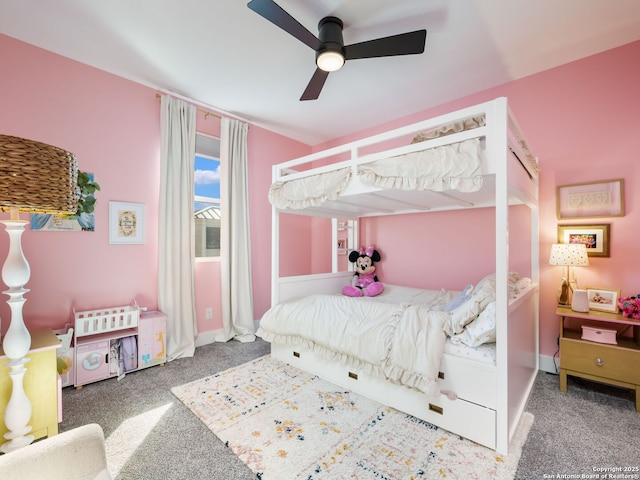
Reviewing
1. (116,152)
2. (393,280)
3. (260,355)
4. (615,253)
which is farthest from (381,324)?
(116,152)

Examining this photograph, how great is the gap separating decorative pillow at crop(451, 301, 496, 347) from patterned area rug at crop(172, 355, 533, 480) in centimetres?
57

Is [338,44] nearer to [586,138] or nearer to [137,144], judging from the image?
[137,144]

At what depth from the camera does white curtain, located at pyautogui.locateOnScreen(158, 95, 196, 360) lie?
9.52 feet

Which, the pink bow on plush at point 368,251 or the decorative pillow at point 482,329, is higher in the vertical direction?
the pink bow on plush at point 368,251

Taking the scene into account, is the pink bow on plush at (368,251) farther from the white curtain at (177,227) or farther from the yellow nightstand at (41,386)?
the yellow nightstand at (41,386)

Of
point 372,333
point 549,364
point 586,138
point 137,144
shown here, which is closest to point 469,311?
point 372,333

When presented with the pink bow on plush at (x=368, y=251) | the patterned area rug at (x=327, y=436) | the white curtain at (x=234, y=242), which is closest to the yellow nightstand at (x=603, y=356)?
the patterned area rug at (x=327, y=436)

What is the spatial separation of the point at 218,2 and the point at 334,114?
185cm

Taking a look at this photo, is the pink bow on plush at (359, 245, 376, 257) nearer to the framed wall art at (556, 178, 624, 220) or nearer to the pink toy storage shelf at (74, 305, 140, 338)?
the framed wall art at (556, 178, 624, 220)

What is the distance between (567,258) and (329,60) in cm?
238

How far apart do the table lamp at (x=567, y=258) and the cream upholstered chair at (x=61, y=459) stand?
9.84ft

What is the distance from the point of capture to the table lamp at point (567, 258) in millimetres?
2244

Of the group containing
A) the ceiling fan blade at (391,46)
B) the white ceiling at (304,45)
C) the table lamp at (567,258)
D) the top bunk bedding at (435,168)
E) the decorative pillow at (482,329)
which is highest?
the white ceiling at (304,45)

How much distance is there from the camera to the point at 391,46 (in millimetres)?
1856
